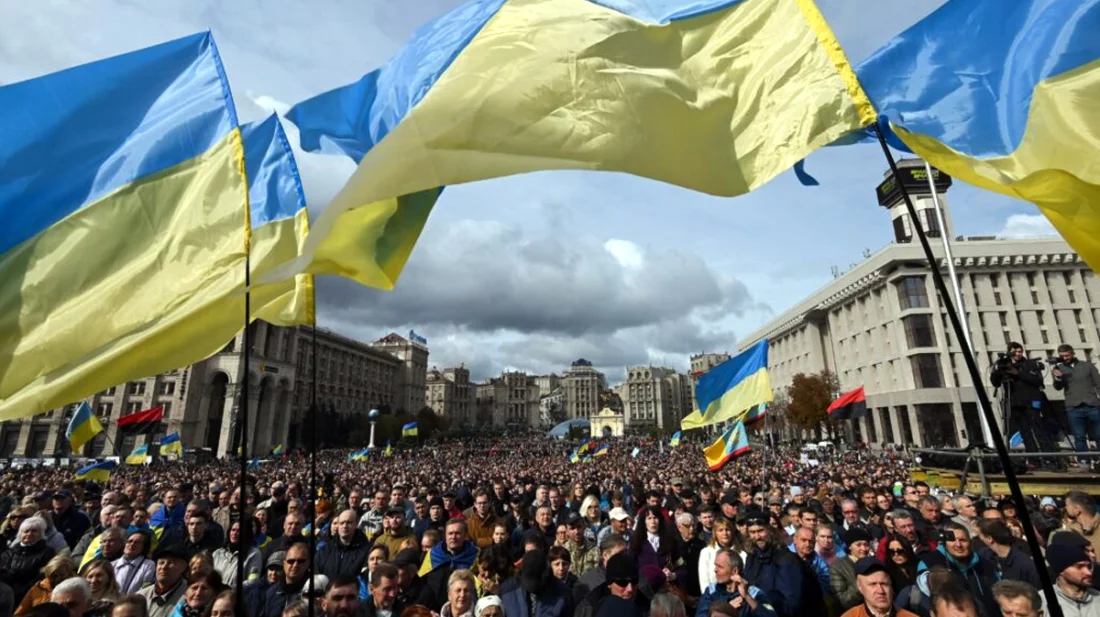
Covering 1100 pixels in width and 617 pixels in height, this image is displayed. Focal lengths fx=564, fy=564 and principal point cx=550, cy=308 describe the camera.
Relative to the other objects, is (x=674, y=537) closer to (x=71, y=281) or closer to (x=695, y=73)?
(x=695, y=73)

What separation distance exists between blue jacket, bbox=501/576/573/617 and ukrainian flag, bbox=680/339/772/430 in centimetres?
790

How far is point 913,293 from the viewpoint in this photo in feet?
180

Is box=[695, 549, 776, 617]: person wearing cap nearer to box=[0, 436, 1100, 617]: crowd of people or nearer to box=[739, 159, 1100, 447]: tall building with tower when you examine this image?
box=[0, 436, 1100, 617]: crowd of people

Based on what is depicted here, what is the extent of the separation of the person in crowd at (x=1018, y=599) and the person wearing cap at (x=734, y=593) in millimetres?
1615

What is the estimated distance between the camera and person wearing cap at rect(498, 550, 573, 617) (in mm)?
5246

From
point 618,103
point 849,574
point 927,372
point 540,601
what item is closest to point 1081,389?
point 849,574

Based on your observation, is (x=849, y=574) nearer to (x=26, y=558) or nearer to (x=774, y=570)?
(x=774, y=570)

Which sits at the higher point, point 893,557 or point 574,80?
point 574,80

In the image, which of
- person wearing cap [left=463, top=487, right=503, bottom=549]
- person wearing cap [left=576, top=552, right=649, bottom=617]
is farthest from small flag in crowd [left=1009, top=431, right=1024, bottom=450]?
person wearing cap [left=576, top=552, right=649, bottom=617]

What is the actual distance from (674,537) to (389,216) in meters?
5.57

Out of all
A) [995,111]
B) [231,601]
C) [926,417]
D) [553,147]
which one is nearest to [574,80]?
[553,147]

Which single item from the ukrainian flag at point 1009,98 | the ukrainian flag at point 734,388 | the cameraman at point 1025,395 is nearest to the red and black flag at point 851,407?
the cameraman at point 1025,395

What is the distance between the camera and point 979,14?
3.58 meters

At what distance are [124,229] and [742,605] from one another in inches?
232
